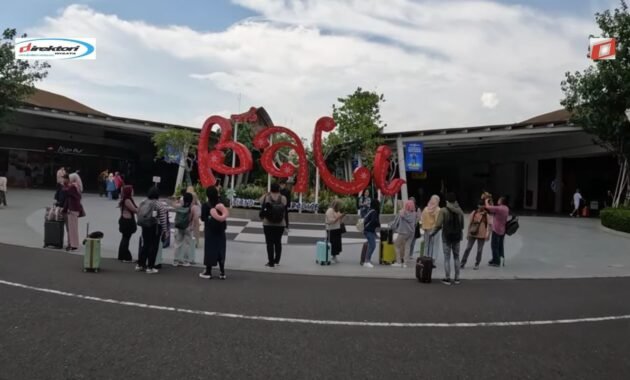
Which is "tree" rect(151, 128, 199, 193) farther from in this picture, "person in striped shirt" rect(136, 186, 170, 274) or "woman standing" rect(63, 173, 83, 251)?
"person in striped shirt" rect(136, 186, 170, 274)

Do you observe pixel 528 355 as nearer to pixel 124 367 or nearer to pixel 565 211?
pixel 124 367

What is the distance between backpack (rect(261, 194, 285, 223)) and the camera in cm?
1073

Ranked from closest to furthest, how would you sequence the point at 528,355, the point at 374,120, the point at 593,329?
the point at 528,355
the point at 593,329
the point at 374,120

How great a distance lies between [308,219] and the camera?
70.2ft

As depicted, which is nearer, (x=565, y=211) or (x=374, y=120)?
(x=374, y=120)

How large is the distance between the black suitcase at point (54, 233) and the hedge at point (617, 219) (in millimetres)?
17711

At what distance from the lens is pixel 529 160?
127 ft

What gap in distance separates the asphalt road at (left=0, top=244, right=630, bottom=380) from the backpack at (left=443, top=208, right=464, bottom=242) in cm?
100

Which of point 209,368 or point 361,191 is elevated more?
point 361,191

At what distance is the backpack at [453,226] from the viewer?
1010 cm

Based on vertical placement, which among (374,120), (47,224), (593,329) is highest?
(374,120)

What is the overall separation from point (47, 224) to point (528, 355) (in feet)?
33.7

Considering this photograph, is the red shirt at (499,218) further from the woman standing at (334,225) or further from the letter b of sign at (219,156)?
the letter b of sign at (219,156)

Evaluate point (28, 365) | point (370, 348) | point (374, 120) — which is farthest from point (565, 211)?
point (28, 365)
